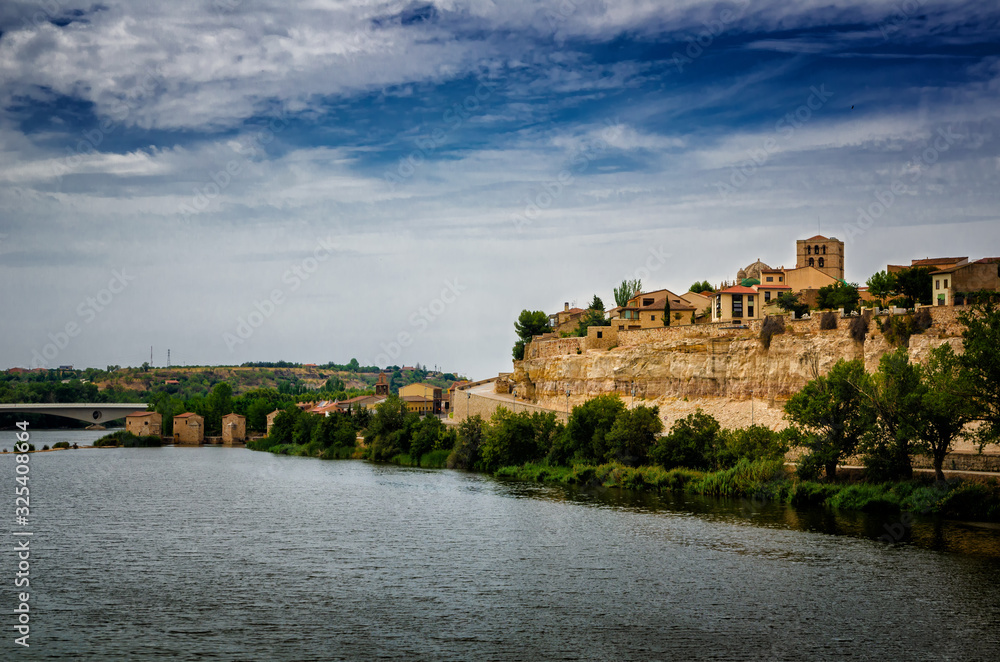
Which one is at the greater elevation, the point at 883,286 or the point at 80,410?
the point at 883,286

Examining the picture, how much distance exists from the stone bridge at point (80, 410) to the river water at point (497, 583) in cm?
5248

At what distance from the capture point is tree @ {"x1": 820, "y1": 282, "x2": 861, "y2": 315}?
45.8 metres

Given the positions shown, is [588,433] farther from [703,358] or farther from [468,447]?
[703,358]

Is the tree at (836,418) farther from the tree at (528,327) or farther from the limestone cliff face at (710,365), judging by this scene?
the tree at (528,327)

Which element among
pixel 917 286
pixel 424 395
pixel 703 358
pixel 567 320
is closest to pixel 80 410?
pixel 424 395

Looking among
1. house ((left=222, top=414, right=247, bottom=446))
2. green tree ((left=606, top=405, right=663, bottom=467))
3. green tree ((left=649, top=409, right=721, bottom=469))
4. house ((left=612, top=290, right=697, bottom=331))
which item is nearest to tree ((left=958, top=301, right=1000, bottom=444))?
green tree ((left=649, top=409, right=721, bottom=469))

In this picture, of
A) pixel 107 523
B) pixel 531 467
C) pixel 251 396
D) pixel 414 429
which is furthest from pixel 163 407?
pixel 107 523

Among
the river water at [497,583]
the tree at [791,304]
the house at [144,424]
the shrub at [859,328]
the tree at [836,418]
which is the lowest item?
the river water at [497,583]

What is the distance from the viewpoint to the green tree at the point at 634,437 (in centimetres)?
3903

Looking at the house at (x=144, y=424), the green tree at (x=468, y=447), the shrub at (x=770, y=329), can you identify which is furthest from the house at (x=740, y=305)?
the house at (x=144, y=424)

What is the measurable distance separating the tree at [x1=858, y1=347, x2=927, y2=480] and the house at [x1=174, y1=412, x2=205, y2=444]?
64181 mm

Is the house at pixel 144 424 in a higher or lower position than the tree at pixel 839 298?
lower

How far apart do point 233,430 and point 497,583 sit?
6712cm

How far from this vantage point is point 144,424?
76.6 m
